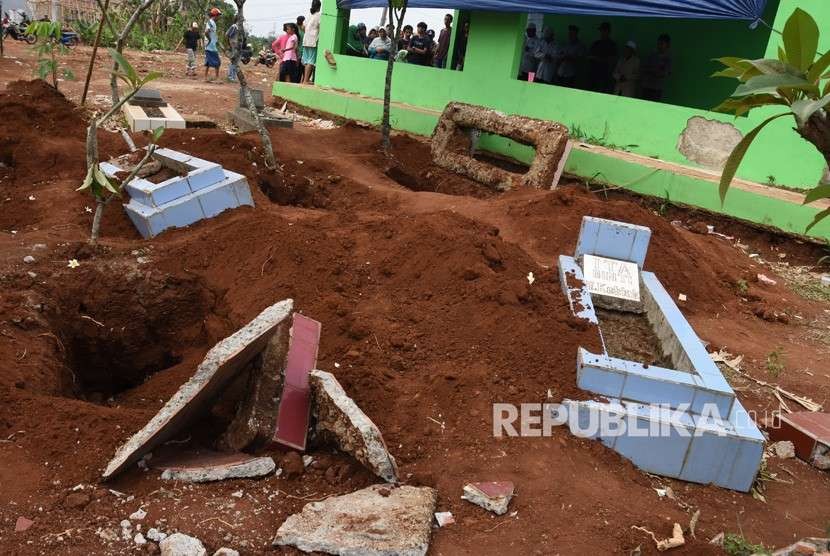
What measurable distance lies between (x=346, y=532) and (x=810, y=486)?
218 cm

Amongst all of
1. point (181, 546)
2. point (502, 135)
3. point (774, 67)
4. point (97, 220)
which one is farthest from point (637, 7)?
point (181, 546)

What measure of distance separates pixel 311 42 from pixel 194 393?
12.8m

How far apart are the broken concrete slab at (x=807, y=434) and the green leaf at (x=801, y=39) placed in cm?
235

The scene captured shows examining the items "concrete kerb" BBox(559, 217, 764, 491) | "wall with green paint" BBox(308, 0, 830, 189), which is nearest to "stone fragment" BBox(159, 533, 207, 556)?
"concrete kerb" BBox(559, 217, 764, 491)

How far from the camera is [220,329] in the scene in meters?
3.90

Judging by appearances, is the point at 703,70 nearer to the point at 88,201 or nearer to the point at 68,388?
the point at 88,201

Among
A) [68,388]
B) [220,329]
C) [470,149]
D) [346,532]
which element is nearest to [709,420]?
[346,532]

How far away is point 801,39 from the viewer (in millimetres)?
1421

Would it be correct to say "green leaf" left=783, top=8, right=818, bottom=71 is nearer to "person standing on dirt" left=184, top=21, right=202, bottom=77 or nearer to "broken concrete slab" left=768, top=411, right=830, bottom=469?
"broken concrete slab" left=768, top=411, right=830, bottom=469

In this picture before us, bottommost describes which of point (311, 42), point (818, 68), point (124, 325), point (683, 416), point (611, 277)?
point (124, 325)

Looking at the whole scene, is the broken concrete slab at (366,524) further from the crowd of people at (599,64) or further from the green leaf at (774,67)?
the crowd of people at (599,64)

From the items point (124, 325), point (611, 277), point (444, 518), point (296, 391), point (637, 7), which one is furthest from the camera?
point (637, 7)

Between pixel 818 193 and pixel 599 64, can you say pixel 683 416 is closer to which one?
pixel 818 193

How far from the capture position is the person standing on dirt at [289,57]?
1423cm
